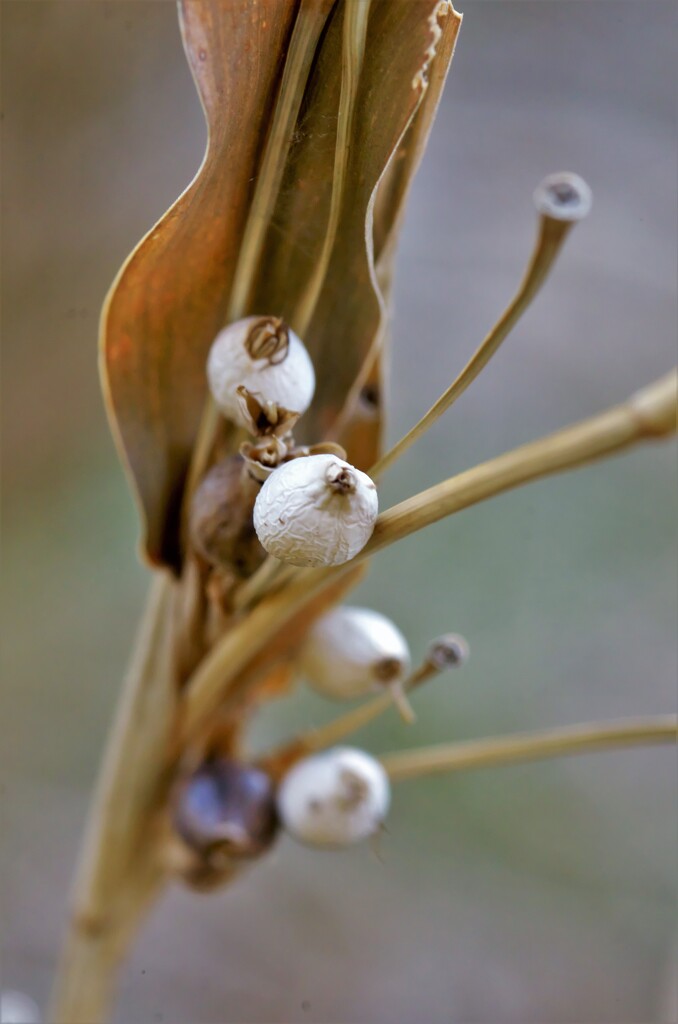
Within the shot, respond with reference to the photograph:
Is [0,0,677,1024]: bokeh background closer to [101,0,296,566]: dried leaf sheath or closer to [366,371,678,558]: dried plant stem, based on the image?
[101,0,296,566]: dried leaf sheath

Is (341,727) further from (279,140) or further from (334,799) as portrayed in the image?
(279,140)

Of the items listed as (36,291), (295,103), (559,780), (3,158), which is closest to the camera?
(295,103)

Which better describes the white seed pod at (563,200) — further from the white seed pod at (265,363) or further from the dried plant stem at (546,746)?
the dried plant stem at (546,746)

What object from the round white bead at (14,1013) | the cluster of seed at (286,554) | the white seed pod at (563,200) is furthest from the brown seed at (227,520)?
the round white bead at (14,1013)

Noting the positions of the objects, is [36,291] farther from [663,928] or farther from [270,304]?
[663,928]

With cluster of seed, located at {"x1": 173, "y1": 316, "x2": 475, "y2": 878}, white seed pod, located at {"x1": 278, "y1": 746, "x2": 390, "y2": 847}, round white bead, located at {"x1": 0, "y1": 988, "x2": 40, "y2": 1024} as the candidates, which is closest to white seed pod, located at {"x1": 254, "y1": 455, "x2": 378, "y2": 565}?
cluster of seed, located at {"x1": 173, "y1": 316, "x2": 475, "y2": 878}

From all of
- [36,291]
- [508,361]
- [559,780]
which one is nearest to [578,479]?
[508,361]
